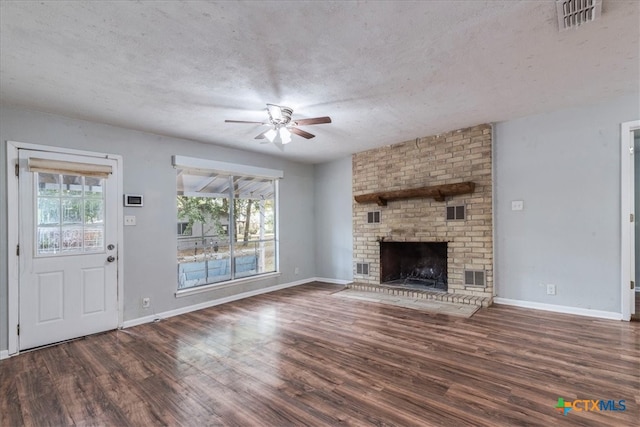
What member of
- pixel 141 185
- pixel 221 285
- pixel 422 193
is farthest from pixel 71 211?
pixel 422 193

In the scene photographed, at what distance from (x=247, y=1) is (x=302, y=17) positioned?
0.34 metres

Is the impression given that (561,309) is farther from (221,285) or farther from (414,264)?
(221,285)

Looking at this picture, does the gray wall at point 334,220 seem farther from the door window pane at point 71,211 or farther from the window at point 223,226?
the door window pane at point 71,211

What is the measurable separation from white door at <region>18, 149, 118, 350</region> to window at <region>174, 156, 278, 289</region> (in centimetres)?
94

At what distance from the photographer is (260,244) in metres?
5.62

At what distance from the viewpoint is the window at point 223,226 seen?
179 inches

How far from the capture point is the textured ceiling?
6.07 feet

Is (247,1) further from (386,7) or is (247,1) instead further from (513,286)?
(513,286)

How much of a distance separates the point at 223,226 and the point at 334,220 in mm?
2279

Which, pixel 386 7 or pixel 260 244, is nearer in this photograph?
pixel 386 7

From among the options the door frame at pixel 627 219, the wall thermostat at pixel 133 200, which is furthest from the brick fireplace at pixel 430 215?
the wall thermostat at pixel 133 200

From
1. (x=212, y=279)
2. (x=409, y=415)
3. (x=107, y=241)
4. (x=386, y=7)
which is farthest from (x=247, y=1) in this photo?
(x=212, y=279)

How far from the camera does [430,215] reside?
480cm

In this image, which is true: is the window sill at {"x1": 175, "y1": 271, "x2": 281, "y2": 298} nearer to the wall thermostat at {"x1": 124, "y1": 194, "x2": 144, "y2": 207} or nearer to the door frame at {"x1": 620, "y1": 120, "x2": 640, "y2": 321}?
the wall thermostat at {"x1": 124, "y1": 194, "x2": 144, "y2": 207}
